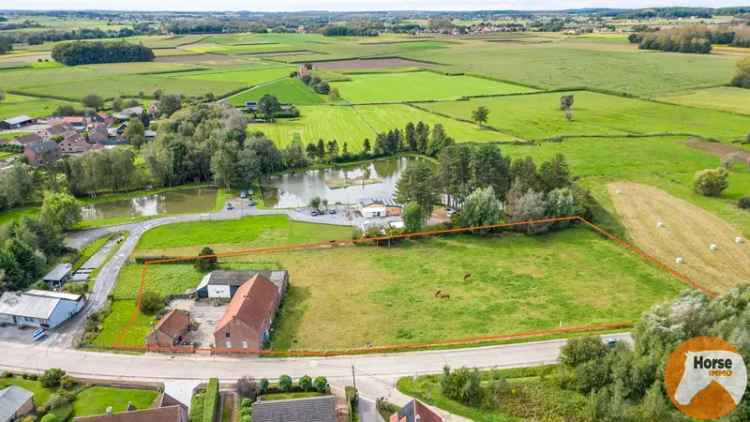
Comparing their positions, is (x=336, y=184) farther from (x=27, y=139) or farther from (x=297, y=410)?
(x=27, y=139)

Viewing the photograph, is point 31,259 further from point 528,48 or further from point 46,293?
point 528,48

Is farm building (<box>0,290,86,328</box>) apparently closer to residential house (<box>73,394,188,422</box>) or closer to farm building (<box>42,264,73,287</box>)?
farm building (<box>42,264,73,287</box>)

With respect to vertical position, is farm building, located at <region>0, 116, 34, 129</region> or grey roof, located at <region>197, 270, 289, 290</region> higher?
farm building, located at <region>0, 116, 34, 129</region>

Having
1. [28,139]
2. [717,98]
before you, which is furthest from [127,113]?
[717,98]

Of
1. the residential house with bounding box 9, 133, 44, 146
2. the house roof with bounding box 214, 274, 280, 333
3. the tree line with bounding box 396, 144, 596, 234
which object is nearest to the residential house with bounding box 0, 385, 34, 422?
the house roof with bounding box 214, 274, 280, 333

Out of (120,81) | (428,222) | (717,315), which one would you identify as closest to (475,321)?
(717,315)

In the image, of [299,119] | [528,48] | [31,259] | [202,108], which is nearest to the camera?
[31,259]
